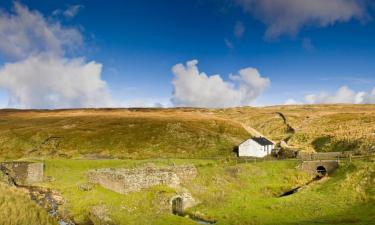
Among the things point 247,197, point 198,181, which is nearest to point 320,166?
point 247,197

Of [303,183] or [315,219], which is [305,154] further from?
[315,219]

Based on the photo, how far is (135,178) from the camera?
56312mm

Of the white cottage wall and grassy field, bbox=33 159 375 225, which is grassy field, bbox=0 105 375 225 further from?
the white cottage wall

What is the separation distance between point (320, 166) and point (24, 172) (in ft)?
140

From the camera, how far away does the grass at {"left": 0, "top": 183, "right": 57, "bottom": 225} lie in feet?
118

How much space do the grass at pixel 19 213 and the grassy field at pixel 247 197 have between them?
312 inches

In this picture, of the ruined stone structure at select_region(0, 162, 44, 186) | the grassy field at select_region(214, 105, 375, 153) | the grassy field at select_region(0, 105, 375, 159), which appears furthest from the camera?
the grassy field at select_region(0, 105, 375, 159)

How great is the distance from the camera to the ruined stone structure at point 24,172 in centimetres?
6309

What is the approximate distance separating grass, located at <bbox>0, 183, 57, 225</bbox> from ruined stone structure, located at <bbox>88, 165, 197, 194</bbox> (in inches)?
534

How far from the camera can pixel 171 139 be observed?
110m

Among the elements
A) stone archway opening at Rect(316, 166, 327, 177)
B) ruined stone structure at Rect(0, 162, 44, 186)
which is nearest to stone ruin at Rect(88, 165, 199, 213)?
ruined stone structure at Rect(0, 162, 44, 186)

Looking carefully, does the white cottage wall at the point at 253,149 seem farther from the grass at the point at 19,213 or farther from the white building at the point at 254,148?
the grass at the point at 19,213

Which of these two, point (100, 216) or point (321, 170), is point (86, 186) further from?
point (321, 170)

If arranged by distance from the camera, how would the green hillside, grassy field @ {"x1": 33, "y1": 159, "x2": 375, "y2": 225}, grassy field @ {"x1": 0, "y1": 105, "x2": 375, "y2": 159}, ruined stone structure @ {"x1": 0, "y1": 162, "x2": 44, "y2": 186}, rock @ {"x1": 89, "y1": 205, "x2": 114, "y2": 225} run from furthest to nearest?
the green hillside → grassy field @ {"x1": 0, "y1": 105, "x2": 375, "y2": 159} → ruined stone structure @ {"x1": 0, "y1": 162, "x2": 44, "y2": 186} → grassy field @ {"x1": 33, "y1": 159, "x2": 375, "y2": 225} → rock @ {"x1": 89, "y1": 205, "x2": 114, "y2": 225}
